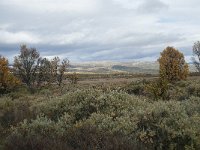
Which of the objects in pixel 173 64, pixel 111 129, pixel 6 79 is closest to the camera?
pixel 111 129

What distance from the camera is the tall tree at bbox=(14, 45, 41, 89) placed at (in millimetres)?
64188

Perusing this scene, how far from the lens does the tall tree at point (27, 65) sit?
6419 centimetres

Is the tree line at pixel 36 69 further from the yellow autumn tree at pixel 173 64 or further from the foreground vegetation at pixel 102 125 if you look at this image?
the foreground vegetation at pixel 102 125

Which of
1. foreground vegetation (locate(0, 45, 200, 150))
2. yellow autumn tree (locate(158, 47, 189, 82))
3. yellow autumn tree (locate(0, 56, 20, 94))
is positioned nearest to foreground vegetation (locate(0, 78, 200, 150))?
foreground vegetation (locate(0, 45, 200, 150))

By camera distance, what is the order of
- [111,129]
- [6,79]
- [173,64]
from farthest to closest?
[173,64]
[6,79]
[111,129]

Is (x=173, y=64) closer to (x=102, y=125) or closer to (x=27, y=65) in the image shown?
(x=27, y=65)

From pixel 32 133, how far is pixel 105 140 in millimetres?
2416

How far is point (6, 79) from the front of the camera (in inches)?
2429

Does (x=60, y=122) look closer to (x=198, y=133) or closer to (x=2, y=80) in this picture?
(x=198, y=133)

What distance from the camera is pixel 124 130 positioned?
9.03m

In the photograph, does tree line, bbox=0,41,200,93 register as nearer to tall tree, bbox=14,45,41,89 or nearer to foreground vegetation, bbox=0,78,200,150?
tall tree, bbox=14,45,41,89

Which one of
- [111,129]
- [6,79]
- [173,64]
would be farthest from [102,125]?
[173,64]

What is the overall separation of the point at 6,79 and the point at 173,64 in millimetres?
29166

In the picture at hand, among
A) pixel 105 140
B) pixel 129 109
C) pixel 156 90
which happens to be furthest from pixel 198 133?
pixel 156 90
